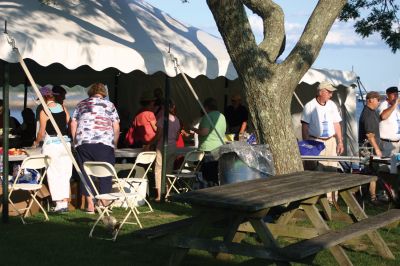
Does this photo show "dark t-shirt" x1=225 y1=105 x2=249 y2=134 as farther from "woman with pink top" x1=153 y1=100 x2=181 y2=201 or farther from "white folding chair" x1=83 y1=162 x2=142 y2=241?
"white folding chair" x1=83 y1=162 x2=142 y2=241

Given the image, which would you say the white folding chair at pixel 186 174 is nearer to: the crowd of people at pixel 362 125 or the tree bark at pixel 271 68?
the crowd of people at pixel 362 125

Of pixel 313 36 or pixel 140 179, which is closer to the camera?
pixel 313 36

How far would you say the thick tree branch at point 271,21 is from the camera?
8.28 m

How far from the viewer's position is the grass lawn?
623 cm

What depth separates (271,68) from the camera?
314 inches

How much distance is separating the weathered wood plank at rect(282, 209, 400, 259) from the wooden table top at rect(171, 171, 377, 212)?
11.8 inches

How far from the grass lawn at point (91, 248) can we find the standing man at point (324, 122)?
5.43ft

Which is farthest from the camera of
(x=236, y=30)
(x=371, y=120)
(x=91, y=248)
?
(x=371, y=120)

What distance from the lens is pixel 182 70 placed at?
31.4ft

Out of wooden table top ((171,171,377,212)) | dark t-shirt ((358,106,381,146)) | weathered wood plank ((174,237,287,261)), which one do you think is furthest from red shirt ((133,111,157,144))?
weathered wood plank ((174,237,287,261))

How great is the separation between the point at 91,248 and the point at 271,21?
326cm

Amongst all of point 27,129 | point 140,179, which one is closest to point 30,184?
point 140,179

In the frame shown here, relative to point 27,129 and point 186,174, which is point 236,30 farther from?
point 27,129

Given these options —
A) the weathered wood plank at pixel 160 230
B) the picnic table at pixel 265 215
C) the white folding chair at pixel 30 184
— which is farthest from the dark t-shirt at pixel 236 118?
the weathered wood plank at pixel 160 230
